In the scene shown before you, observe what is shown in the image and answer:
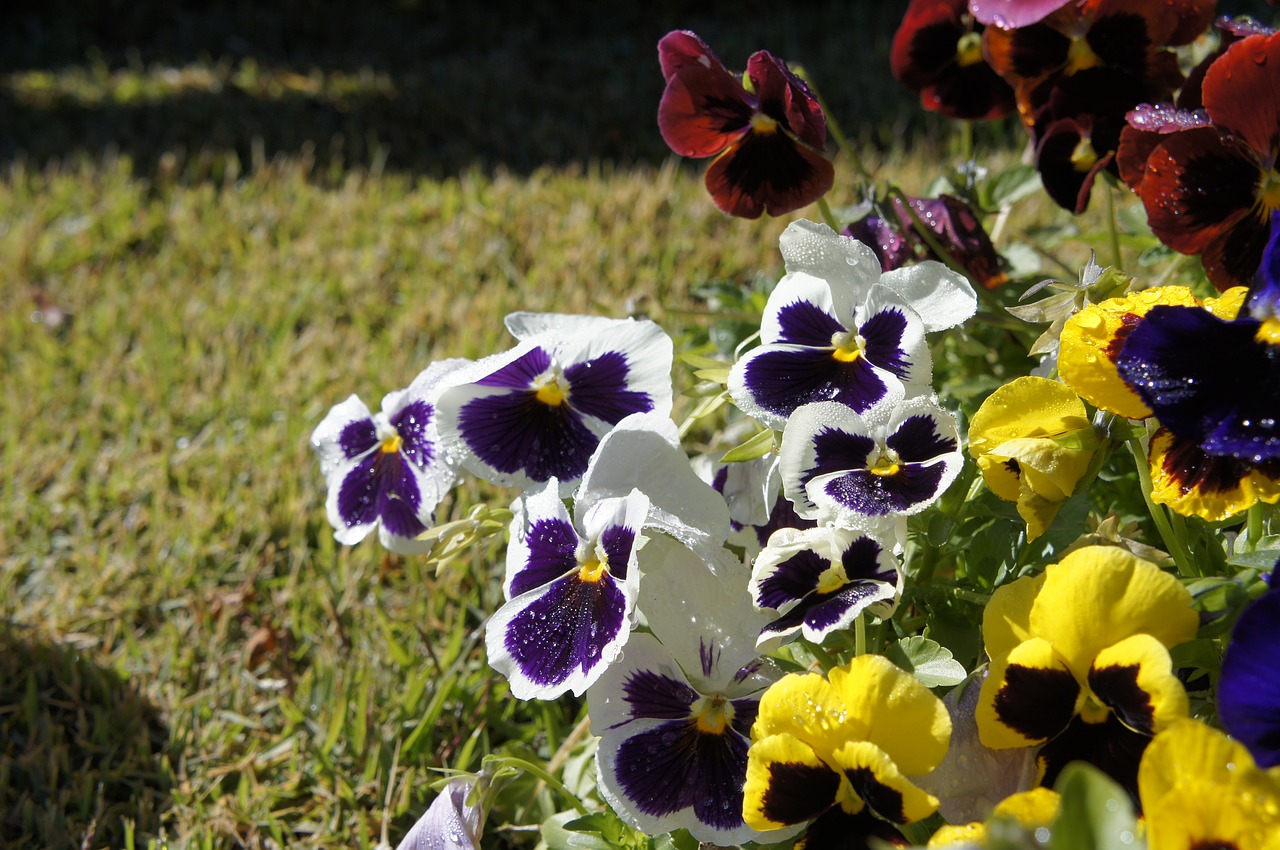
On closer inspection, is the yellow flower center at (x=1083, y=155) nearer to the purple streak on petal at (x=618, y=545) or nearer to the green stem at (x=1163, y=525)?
the green stem at (x=1163, y=525)

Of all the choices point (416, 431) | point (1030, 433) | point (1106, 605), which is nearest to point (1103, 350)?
point (1030, 433)

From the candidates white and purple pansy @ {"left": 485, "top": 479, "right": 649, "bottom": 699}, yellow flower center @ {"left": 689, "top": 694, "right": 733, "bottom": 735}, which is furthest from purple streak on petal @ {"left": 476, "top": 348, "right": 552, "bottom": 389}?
yellow flower center @ {"left": 689, "top": 694, "right": 733, "bottom": 735}

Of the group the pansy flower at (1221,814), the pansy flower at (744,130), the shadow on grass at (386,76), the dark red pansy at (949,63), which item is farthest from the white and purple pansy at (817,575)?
the shadow on grass at (386,76)

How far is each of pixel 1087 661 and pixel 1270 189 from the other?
0.49 m

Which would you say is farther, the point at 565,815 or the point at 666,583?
the point at 565,815

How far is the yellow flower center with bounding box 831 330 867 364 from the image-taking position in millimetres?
1072

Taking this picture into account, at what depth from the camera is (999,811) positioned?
0.68 m

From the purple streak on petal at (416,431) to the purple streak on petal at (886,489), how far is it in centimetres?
46

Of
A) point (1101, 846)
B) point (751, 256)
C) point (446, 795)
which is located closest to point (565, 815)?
point (446, 795)

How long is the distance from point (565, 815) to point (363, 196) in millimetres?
2527

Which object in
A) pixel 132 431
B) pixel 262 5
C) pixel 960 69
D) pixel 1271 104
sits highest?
pixel 1271 104

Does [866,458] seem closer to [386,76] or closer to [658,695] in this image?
[658,695]

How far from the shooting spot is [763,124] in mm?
1207

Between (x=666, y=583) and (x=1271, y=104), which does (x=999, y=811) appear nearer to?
(x=666, y=583)
